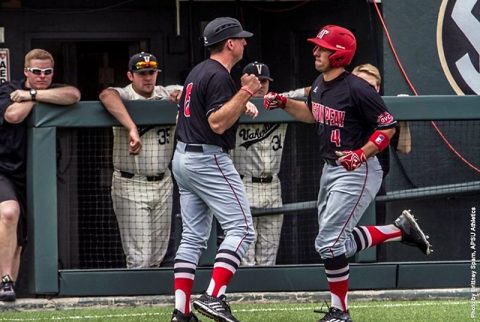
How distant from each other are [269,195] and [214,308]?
2104 mm

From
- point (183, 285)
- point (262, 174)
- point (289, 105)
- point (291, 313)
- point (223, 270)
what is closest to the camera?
point (223, 270)

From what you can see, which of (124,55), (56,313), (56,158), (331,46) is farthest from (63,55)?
(331,46)

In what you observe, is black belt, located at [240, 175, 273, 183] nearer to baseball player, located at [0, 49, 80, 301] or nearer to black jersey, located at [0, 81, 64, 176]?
baseball player, located at [0, 49, 80, 301]

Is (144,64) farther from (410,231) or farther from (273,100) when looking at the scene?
(410,231)

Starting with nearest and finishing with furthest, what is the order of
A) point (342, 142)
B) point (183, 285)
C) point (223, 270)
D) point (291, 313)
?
1. point (223, 270)
2. point (183, 285)
3. point (342, 142)
4. point (291, 313)

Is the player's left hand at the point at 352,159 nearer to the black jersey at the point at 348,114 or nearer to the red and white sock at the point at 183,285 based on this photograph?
the black jersey at the point at 348,114

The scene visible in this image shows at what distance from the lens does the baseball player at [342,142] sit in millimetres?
7562

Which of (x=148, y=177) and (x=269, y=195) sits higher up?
(x=148, y=177)

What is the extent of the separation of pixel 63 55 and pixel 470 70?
3663 mm

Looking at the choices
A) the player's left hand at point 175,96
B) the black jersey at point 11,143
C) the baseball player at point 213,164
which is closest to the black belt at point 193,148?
the baseball player at point 213,164

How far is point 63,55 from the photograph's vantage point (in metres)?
11.1

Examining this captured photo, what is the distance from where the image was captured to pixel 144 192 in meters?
8.99

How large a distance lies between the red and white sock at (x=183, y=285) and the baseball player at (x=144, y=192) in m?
1.47

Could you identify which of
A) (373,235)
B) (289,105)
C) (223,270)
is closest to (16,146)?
(289,105)
